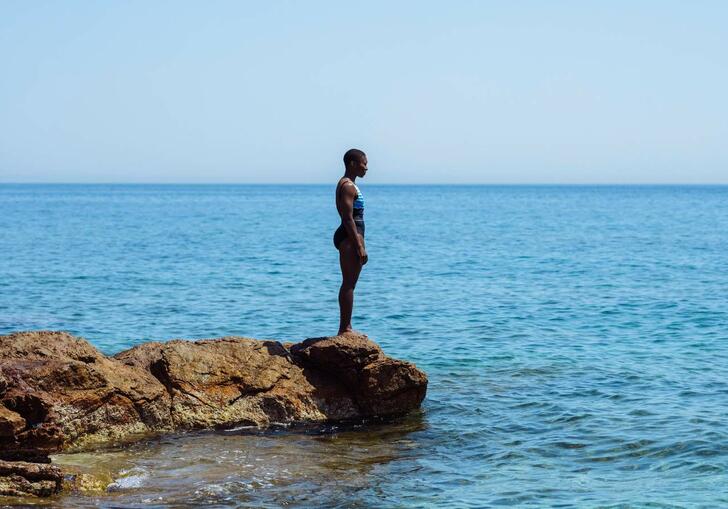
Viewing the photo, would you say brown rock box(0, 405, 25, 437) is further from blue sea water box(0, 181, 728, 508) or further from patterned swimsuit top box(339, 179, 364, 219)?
patterned swimsuit top box(339, 179, 364, 219)

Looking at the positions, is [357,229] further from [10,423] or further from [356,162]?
[10,423]

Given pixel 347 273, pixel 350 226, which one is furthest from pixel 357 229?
pixel 347 273

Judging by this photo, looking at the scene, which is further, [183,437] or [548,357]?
[548,357]

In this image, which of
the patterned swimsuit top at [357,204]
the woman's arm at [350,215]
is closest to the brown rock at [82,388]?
the woman's arm at [350,215]

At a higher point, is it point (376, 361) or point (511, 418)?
point (376, 361)

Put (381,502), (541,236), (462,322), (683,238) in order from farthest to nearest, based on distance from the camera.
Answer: (541,236) → (683,238) → (462,322) → (381,502)

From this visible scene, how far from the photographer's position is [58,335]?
12414 millimetres

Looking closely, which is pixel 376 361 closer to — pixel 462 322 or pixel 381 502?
pixel 381 502

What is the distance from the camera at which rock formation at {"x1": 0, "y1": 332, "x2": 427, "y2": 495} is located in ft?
37.7

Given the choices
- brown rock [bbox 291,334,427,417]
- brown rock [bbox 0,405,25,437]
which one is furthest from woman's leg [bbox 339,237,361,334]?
brown rock [bbox 0,405,25,437]

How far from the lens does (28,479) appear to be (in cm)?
945

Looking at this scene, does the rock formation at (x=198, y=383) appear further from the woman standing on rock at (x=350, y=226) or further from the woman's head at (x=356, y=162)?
the woman's head at (x=356, y=162)

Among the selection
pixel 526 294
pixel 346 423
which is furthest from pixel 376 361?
pixel 526 294

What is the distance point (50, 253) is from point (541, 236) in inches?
1223
